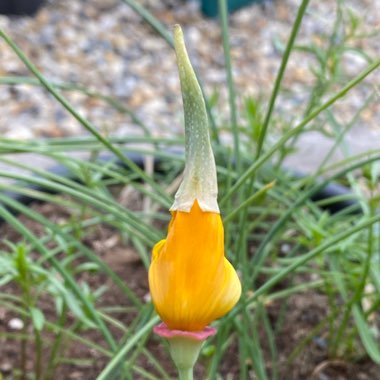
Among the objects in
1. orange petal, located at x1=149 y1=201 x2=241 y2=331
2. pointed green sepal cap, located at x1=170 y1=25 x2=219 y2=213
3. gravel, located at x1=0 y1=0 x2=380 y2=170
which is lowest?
gravel, located at x1=0 y1=0 x2=380 y2=170

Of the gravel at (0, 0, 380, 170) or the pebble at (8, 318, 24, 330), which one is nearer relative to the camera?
the pebble at (8, 318, 24, 330)

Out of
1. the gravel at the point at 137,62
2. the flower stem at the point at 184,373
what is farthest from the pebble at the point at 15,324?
the gravel at the point at 137,62

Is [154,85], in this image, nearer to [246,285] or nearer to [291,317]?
[291,317]

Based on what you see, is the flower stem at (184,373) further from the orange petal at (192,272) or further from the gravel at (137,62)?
the gravel at (137,62)

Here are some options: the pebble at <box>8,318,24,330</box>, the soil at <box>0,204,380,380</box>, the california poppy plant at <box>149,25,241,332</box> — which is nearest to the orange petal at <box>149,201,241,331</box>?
the california poppy plant at <box>149,25,241,332</box>

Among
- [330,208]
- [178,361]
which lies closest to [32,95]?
[330,208]

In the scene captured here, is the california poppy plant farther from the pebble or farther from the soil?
the pebble

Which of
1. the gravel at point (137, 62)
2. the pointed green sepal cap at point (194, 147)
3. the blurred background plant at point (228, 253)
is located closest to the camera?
the pointed green sepal cap at point (194, 147)
